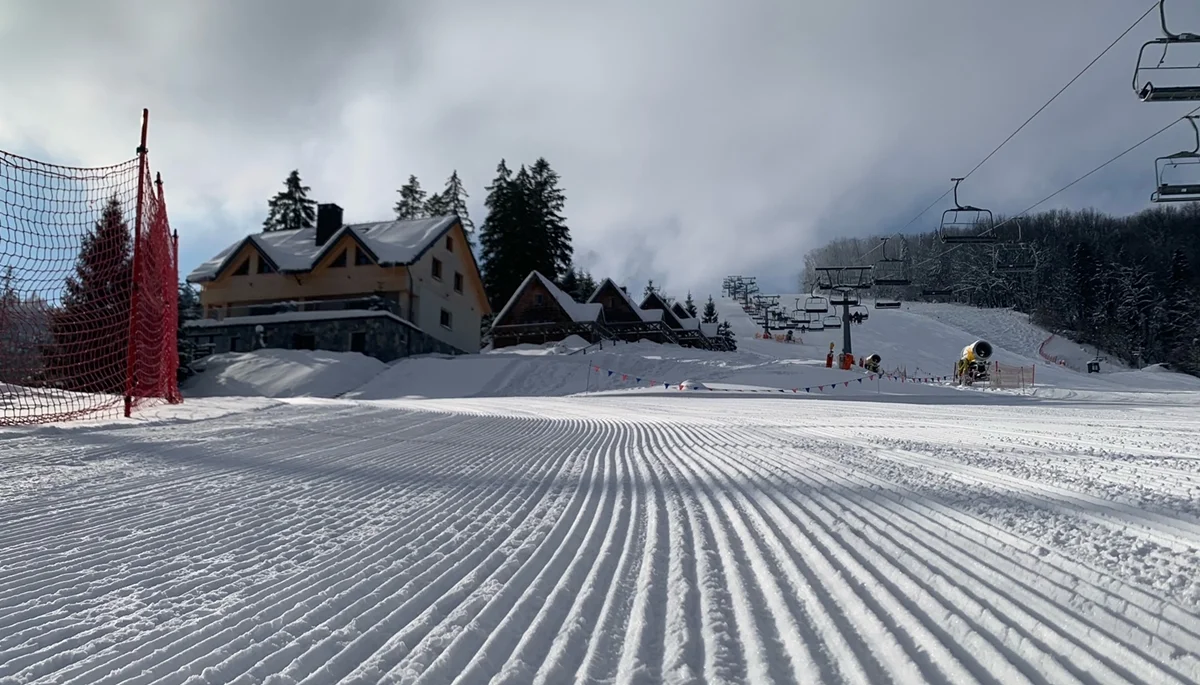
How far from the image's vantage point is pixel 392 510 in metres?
5.46

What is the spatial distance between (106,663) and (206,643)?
313 millimetres

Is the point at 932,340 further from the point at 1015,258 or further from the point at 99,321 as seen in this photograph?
the point at 99,321

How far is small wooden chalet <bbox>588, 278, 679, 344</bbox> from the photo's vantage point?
2098 inches

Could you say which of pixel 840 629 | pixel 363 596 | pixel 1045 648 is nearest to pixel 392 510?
pixel 363 596

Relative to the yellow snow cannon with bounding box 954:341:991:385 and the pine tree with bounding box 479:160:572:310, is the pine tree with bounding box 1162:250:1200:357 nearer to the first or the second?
the yellow snow cannon with bounding box 954:341:991:385

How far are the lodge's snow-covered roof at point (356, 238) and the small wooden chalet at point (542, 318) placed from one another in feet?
27.2

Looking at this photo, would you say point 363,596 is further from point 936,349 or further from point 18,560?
point 936,349

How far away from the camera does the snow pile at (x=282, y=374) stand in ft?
90.3

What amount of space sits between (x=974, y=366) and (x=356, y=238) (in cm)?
3023

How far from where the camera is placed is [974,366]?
37406mm

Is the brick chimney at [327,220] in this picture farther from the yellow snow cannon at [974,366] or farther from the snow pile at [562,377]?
the yellow snow cannon at [974,366]

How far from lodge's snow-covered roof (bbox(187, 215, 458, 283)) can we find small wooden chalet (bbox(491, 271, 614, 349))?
8.28m

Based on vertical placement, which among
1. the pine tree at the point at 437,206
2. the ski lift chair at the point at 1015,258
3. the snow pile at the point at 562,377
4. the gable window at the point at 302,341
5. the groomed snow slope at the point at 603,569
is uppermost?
the pine tree at the point at 437,206

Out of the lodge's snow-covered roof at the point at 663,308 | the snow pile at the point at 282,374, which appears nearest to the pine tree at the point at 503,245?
the lodge's snow-covered roof at the point at 663,308
